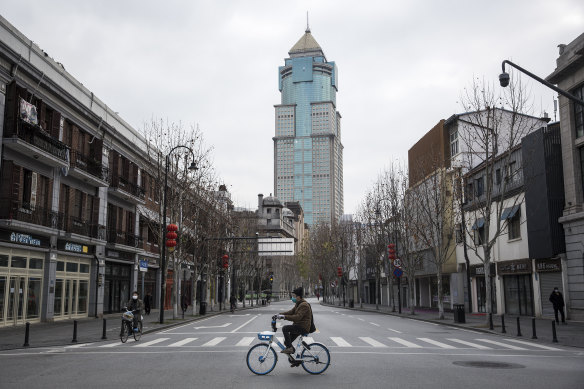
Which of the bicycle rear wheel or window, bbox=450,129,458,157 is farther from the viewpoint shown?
window, bbox=450,129,458,157

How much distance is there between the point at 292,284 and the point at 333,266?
202ft

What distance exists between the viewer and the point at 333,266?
6694 cm

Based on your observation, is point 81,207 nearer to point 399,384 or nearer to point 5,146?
point 5,146

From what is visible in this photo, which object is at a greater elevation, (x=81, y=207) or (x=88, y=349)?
(x=81, y=207)

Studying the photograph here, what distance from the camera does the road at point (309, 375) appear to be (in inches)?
388

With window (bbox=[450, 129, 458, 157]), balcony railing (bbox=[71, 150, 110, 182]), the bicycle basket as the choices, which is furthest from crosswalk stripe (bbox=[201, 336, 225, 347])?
window (bbox=[450, 129, 458, 157])

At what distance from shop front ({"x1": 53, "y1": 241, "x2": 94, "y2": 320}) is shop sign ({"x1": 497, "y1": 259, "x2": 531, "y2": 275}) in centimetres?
2678

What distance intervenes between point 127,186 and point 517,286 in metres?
27.2

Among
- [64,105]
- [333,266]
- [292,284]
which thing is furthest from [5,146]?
[292,284]

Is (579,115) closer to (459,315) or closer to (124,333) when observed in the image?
(459,315)

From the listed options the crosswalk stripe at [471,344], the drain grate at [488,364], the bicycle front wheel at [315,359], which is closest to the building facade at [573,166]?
the crosswalk stripe at [471,344]

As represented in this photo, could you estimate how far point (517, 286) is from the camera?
1357 inches

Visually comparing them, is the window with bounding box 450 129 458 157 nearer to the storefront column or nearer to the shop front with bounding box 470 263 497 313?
the shop front with bounding box 470 263 497 313

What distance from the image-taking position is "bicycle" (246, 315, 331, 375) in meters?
10.7
